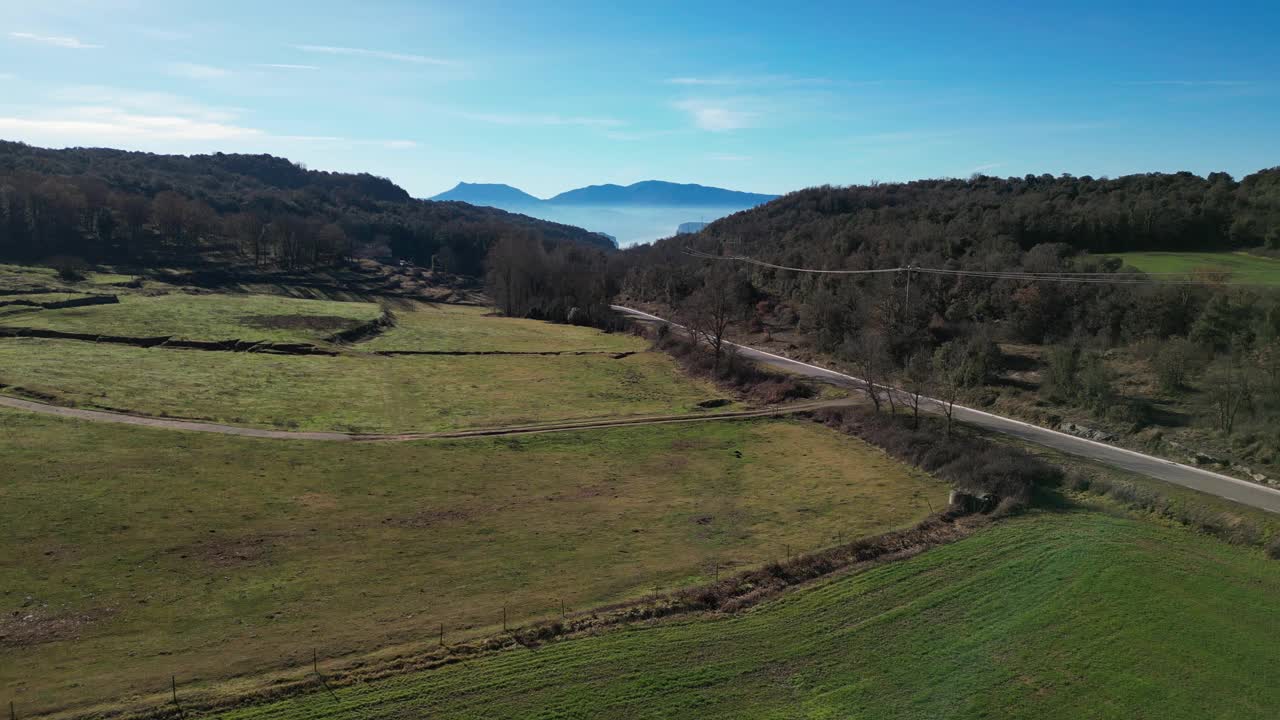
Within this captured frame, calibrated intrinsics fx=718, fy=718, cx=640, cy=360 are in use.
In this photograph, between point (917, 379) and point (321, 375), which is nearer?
point (917, 379)

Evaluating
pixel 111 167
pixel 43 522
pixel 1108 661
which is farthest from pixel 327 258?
pixel 1108 661

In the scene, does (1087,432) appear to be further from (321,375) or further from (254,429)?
(321,375)

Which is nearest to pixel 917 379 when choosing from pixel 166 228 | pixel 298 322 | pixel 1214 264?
pixel 1214 264

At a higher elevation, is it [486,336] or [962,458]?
[486,336]

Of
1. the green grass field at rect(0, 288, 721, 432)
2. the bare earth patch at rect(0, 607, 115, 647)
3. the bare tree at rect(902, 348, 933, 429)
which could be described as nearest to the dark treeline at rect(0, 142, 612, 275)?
the green grass field at rect(0, 288, 721, 432)

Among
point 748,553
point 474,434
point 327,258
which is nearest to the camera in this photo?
point 748,553

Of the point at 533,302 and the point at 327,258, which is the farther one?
Result: the point at 327,258

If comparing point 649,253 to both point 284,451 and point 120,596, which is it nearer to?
point 284,451
